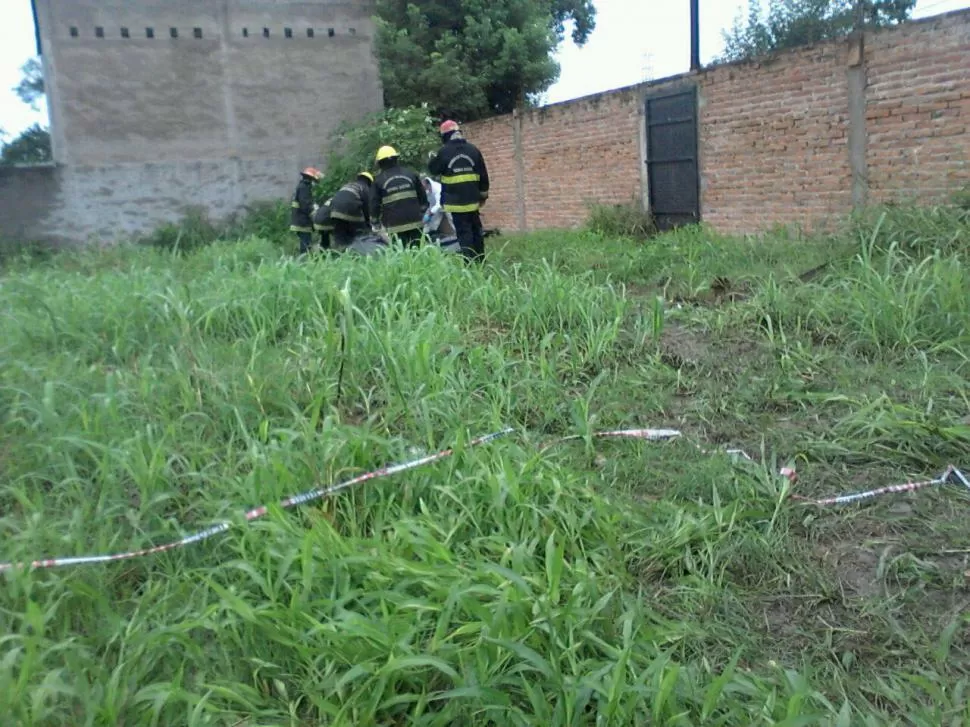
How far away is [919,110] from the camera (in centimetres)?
700

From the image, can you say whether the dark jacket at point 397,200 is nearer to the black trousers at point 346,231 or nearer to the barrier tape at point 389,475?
Result: the black trousers at point 346,231

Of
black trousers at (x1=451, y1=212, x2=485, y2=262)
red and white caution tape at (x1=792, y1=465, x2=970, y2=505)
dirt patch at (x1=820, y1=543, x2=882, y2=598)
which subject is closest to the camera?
dirt patch at (x1=820, y1=543, x2=882, y2=598)

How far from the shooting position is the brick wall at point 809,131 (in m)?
6.83

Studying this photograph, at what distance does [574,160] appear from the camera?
12055mm

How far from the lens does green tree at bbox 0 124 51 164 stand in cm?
1795

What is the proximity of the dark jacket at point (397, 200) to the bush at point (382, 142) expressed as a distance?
623cm

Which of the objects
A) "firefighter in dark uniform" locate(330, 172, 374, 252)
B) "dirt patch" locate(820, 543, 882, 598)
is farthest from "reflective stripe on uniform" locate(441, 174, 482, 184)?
"dirt patch" locate(820, 543, 882, 598)

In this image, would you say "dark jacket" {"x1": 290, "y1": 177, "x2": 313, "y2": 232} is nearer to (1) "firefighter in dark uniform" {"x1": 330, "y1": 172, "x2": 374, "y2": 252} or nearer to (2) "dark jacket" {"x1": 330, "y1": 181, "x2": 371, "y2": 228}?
(1) "firefighter in dark uniform" {"x1": 330, "y1": 172, "x2": 374, "y2": 252}

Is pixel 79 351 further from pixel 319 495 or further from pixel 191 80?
pixel 191 80

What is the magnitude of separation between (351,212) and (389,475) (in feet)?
17.8

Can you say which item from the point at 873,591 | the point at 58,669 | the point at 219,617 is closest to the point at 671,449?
the point at 873,591

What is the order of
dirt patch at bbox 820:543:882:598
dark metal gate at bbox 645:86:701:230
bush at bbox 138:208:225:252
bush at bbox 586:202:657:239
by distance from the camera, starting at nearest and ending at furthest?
dirt patch at bbox 820:543:882:598 → dark metal gate at bbox 645:86:701:230 → bush at bbox 586:202:657:239 → bush at bbox 138:208:225:252

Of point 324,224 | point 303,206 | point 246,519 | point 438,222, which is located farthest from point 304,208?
point 246,519

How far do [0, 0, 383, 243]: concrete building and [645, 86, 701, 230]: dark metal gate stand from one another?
23.2ft
